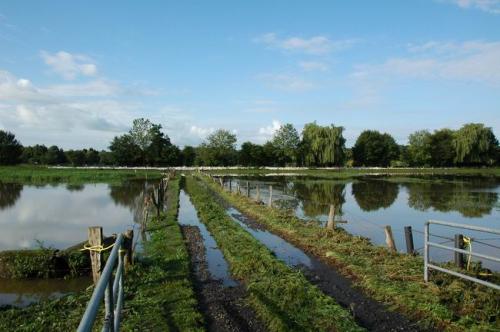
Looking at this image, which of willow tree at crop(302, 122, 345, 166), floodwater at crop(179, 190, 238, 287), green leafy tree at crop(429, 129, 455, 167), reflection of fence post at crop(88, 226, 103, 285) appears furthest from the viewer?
green leafy tree at crop(429, 129, 455, 167)

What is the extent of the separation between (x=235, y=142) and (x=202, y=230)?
82.9m

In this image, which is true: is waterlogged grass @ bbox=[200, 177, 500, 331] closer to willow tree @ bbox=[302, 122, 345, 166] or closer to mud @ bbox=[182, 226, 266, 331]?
mud @ bbox=[182, 226, 266, 331]

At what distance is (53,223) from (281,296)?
15.4 meters

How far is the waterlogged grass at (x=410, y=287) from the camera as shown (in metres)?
7.22

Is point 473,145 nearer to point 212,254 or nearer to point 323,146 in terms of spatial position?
point 323,146

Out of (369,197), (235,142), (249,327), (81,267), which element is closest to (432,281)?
(249,327)

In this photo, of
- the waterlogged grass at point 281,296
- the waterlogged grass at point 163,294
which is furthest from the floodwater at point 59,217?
the waterlogged grass at point 281,296

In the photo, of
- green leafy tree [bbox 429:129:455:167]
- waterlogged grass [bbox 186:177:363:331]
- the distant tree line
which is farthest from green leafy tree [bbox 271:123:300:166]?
waterlogged grass [bbox 186:177:363:331]

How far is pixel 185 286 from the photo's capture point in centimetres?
906

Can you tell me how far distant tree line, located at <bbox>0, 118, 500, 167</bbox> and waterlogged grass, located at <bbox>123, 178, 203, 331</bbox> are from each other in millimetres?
75031

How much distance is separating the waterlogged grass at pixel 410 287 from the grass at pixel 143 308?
12.9 ft

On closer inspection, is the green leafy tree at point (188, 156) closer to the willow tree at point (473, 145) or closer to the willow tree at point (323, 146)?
the willow tree at point (323, 146)

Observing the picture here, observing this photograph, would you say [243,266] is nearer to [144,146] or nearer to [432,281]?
[432,281]

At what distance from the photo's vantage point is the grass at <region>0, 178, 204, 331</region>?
22.5ft
